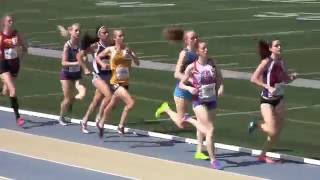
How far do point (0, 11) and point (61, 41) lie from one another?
11881mm

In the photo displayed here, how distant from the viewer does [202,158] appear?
14.4 metres

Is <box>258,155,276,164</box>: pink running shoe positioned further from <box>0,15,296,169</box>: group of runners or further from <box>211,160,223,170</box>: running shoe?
<box>211,160,223,170</box>: running shoe

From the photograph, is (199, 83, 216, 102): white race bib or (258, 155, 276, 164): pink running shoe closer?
(199, 83, 216, 102): white race bib

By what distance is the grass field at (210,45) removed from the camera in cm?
1748

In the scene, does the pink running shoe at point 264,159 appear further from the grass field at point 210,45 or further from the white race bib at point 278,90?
the white race bib at point 278,90

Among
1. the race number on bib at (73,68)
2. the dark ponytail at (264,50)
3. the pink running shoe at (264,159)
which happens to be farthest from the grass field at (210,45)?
the dark ponytail at (264,50)

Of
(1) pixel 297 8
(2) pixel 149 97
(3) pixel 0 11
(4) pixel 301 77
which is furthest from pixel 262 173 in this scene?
(3) pixel 0 11

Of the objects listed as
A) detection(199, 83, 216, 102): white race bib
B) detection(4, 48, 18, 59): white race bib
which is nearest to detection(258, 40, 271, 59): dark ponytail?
detection(199, 83, 216, 102): white race bib

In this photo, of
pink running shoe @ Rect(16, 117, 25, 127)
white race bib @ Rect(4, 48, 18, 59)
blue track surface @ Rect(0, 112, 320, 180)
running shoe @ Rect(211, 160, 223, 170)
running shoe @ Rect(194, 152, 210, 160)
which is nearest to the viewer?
blue track surface @ Rect(0, 112, 320, 180)

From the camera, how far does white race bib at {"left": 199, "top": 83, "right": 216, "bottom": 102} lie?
13719 mm

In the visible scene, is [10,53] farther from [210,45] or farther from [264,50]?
[210,45]

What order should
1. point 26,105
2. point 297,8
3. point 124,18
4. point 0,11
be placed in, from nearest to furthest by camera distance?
point 26,105, point 124,18, point 297,8, point 0,11

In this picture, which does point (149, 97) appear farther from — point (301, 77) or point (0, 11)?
point (0, 11)

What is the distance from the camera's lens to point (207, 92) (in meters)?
13.8
